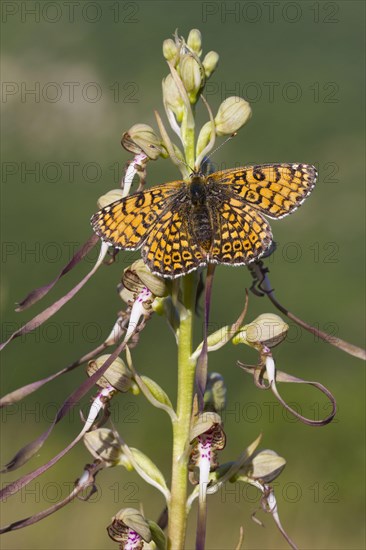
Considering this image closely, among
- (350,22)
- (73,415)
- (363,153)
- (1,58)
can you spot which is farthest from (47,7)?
(73,415)

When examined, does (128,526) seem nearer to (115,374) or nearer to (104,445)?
(104,445)

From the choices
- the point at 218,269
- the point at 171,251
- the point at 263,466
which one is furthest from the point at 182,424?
the point at 218,269

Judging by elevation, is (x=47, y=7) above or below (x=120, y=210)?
above

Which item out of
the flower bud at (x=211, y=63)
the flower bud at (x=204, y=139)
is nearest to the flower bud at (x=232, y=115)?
the flower bud at (x=204, y=139)

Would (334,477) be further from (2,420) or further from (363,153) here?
(363,153)

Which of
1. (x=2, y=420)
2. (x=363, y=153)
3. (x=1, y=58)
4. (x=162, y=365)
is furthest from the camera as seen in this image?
(x=1, y=58)

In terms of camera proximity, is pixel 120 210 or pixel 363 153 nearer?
pixel 120 210

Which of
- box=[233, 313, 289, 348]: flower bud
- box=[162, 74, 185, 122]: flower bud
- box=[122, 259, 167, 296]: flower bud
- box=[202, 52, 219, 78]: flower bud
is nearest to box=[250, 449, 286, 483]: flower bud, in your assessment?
box=[233, 313, 289, 348]: flower bud
